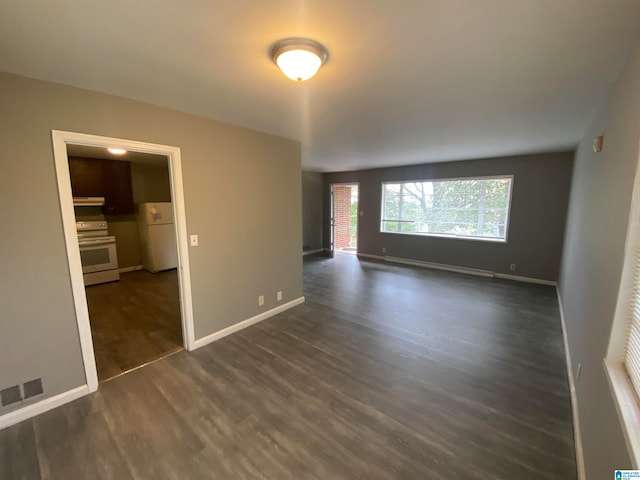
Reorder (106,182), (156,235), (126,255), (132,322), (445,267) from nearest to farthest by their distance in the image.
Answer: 1. (132,322)
2. (106,182)
3. (156,235)
4. (126,255)
5. (445,267)

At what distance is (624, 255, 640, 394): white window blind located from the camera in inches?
43.2

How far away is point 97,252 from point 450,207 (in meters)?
7.25

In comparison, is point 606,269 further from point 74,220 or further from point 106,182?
point 106,182

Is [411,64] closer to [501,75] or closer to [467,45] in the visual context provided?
[467,45]

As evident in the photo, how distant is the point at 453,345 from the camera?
9.66 ft

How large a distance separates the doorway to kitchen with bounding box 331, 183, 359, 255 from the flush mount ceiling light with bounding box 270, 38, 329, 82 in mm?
6396

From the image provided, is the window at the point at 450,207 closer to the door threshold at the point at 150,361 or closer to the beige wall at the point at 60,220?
the beige wall at the point at 60,220

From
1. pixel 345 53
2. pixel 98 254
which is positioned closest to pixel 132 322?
pixel 98 254

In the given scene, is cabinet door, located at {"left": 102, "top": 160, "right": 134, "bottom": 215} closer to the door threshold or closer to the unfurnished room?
the unfurnished room

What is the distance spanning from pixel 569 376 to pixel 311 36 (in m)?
3.34

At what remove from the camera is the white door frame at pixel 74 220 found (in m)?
1.97

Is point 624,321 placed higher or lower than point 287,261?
higher

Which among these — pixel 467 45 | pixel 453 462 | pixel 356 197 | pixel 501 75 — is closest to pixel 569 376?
pixel 453 462

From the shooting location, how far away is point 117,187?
5395 mm
